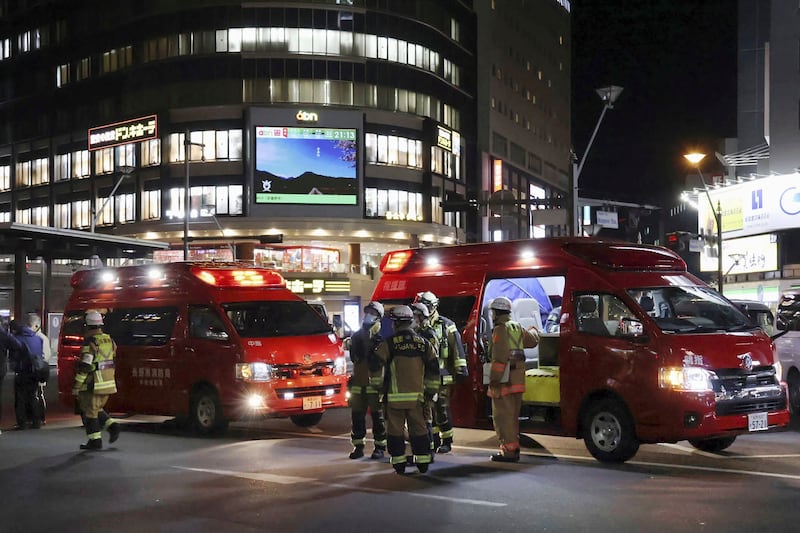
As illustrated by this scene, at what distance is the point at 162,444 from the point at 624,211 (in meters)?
18.6

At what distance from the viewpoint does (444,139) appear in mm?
72562

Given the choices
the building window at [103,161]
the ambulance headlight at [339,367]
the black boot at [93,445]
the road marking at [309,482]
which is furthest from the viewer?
the building window at [103,161]

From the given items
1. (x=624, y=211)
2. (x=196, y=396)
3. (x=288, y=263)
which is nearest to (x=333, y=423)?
(x=196, y=396)

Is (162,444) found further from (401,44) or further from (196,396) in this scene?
(401,44)

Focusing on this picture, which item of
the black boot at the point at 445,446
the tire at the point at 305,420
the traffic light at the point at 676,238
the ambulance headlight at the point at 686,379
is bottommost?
the tire at the point at 305,420

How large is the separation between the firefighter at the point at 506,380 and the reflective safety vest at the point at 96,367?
17.3 ft

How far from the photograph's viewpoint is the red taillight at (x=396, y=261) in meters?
15.2

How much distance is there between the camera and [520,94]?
96812mm

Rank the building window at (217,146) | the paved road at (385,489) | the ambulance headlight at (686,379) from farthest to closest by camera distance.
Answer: the building window at (217,146), the ambulance headlight at (686,379), the paved road at (385,489)

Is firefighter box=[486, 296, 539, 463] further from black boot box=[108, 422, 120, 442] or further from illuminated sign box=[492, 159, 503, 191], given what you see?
illuminated sign box=[492, 159, 503, 191]

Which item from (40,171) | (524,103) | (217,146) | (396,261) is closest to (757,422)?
(396,261)

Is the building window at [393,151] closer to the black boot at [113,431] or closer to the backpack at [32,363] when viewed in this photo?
the backpack at [32,363]

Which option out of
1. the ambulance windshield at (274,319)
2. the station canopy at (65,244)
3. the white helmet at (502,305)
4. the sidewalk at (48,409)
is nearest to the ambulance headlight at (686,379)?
the white helmet at (502,305)

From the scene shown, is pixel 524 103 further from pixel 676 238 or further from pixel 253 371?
pixel 253 371
